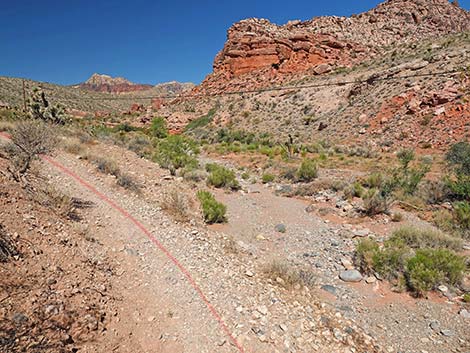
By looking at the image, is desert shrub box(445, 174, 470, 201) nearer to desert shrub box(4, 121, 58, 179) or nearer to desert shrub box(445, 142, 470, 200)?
desert shrub box(445, 142, 470, 200)

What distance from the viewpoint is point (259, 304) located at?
4.73m

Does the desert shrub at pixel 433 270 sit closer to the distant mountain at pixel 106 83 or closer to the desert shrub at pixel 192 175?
the desert shrub at pixel 192 175

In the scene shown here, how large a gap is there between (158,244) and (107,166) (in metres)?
4.72

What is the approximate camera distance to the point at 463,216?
Answer: 7910 millimetres

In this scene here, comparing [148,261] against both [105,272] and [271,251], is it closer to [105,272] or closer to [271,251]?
[105,272]

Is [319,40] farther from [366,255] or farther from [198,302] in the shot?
[198,302]

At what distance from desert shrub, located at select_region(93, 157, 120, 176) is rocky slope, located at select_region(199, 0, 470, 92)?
36.1 meters

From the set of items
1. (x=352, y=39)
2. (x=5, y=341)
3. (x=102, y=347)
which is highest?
(x=352, y=39)

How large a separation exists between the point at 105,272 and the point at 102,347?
60.9 inches

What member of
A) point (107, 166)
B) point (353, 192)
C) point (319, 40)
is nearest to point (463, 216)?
point (353, 192)

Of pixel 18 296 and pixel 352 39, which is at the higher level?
pixel 352 39

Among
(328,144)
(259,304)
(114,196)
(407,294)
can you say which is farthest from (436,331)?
(328,144)

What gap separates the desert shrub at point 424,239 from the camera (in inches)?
266

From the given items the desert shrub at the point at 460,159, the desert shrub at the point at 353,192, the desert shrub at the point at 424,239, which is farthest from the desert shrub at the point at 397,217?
the desert shrub at the point at 460,159
